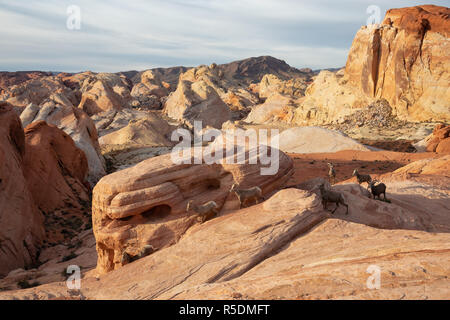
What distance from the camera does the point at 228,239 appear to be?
9.00 metres

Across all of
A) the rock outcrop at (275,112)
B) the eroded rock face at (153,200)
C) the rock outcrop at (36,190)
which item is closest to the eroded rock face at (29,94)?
the rock outcrop at (275,112)

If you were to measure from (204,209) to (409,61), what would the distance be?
40107mm

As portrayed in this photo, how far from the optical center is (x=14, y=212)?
15.9m

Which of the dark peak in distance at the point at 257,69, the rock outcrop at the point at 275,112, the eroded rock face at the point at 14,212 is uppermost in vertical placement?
the dark peak in distance at the point at 257,69

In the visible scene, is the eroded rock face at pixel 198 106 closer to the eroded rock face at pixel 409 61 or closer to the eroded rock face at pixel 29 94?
the eroded rock face at pixel 29 94

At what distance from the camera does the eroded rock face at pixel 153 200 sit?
33.5 ft

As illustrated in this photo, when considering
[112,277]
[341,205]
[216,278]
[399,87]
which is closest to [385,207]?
[341,205]

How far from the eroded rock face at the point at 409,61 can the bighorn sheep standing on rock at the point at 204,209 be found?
37.9 m

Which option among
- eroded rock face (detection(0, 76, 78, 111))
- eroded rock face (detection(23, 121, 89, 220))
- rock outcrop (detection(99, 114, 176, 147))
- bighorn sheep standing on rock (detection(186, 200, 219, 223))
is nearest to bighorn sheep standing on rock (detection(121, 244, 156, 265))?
bighorn sheep standing on rock (detection(186, 200, 219, 223))

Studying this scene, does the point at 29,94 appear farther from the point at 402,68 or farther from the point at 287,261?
the point at 287,261

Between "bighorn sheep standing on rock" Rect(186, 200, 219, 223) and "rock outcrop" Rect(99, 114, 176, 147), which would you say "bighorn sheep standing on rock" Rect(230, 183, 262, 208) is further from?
"rock outcrop" Rect(99, 114, 176, 147)

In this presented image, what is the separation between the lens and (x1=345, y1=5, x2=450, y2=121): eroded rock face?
38938mm

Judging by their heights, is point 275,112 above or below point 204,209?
above

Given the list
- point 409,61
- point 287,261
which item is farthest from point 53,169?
point 409,61
